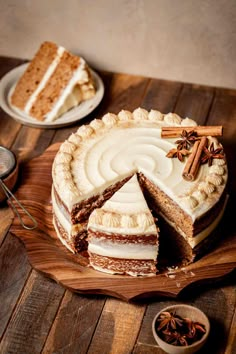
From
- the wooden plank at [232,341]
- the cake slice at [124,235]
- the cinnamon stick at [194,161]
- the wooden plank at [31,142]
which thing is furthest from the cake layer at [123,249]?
the wooden plank at [31,142]

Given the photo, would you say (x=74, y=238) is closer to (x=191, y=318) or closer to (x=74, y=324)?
(x=74, y=324)

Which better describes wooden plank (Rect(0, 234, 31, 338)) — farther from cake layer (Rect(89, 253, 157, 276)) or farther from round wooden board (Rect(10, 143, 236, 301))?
cake layer (Rect(89, 253, 157, 276))

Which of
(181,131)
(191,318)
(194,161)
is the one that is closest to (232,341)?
(191,318)

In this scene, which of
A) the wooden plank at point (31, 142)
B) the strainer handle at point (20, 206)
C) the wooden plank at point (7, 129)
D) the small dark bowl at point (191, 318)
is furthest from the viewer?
the wooden plank at point (7, 129)

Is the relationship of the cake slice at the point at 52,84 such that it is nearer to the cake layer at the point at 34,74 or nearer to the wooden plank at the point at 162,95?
the cake layer at the point at 34,74

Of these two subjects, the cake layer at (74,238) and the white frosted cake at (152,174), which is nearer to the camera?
the white frosted cake at (152,174)

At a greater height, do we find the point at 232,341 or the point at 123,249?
the point at 123,249

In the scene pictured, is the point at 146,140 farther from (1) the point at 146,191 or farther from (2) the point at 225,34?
(2) the point at 225,34
